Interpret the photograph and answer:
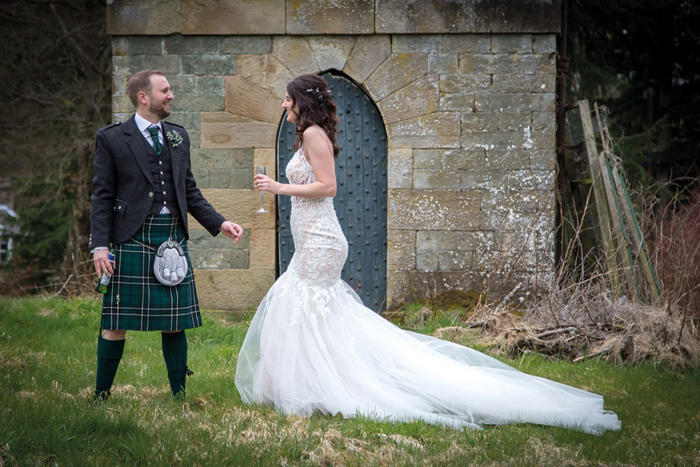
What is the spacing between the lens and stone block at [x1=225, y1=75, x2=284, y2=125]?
6352mm

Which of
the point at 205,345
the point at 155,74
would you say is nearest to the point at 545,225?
the point at 205,345

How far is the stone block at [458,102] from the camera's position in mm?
6219

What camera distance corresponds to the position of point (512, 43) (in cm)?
619

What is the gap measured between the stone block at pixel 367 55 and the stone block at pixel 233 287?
220 cm

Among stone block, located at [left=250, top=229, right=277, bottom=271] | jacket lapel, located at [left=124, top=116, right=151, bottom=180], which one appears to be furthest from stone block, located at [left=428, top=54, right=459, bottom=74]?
jacket lapel, located at [left=124, top=116, right=151, bottom=180]

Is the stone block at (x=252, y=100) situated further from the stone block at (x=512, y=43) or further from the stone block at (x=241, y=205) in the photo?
the stone block at (x=512, y=43)

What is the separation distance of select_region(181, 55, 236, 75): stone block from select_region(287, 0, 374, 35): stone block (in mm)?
688

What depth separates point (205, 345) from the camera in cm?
521

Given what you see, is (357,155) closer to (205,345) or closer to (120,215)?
(205,345)

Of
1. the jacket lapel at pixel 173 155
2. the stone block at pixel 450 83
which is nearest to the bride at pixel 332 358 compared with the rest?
the jacket lapel at pixel 173 155

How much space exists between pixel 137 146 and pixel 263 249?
10.3ft

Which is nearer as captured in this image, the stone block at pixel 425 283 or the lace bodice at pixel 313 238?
the lace bodice at pixel 313 238

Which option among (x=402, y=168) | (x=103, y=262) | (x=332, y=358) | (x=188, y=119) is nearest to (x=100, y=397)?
(x=103, y=262)

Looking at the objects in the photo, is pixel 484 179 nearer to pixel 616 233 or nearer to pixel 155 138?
pixel 616 233
